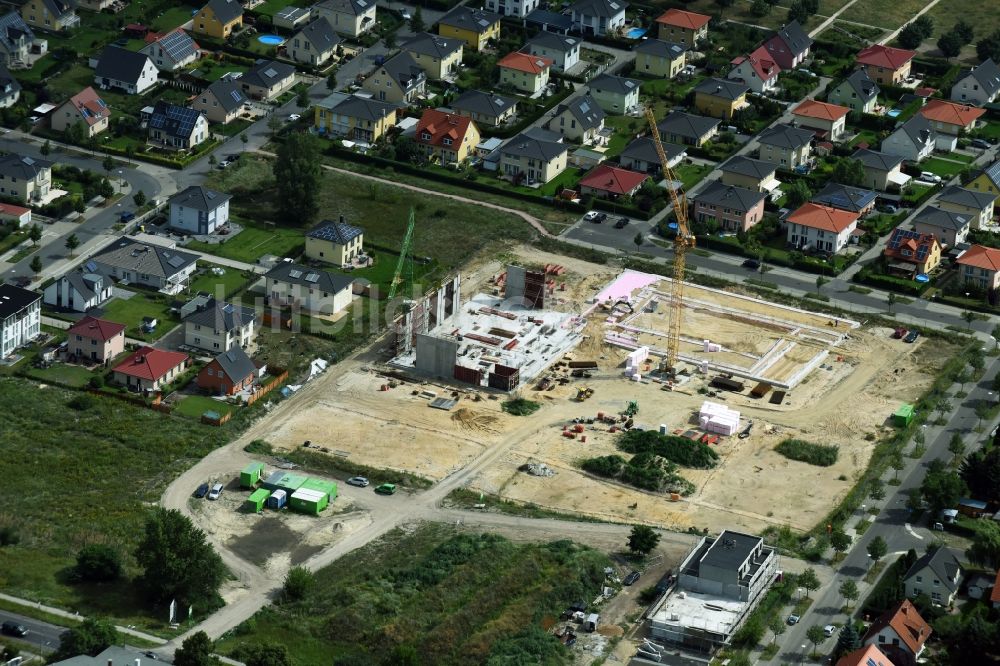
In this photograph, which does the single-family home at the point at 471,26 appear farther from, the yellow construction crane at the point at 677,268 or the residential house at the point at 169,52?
the yellow construction crane at the point at 677,268

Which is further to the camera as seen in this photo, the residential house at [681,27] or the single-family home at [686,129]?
the residential house at [681,27]

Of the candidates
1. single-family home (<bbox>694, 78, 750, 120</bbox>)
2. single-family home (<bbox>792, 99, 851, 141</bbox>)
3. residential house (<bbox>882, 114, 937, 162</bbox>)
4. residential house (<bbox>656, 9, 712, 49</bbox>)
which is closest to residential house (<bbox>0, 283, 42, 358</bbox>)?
single-family home (<bbox>694, 78, 750, 120</bbox>)

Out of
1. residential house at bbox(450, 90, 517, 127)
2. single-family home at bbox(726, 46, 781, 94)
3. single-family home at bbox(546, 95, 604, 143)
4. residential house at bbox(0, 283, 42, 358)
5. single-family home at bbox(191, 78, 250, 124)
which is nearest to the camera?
residential house at bbox(0, 283, 42, 358)

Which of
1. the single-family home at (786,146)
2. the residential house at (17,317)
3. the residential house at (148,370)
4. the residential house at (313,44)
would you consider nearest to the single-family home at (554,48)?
the residential house at (313,44)

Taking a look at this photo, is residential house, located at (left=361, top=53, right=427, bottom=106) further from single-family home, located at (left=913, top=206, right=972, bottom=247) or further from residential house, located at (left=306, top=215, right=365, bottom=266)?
single-family home, located at (left=913, top=206, right=972, bottom=247)

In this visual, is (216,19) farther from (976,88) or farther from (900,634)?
(900,634)

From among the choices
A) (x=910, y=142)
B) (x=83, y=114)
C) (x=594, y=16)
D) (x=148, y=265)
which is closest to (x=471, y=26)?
(x=594, y=16)
